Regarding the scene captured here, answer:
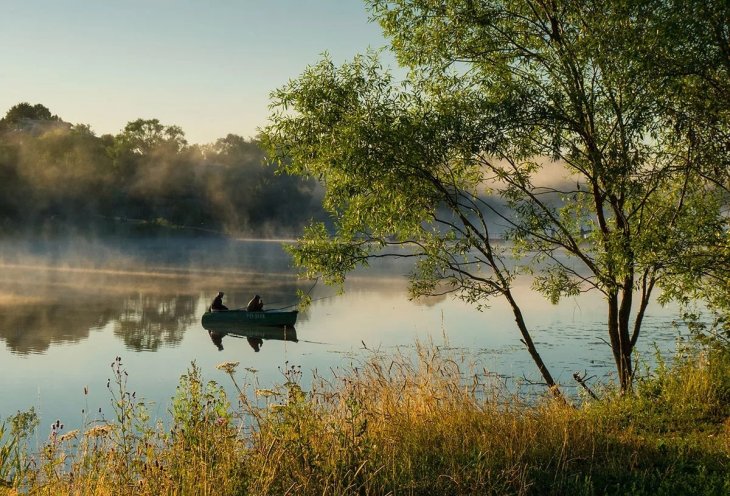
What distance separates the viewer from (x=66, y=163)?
11469cm

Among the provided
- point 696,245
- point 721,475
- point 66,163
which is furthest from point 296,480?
point 66,163

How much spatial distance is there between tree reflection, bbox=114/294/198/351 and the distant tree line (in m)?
69.0

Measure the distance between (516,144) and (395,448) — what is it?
671cm

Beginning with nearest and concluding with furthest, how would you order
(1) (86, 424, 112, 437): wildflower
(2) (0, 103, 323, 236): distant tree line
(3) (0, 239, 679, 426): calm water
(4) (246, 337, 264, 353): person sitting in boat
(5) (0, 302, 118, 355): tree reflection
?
(1) (86, 424, 112, 437): wildflower, (3) (0, 239, 679, 426): calm water, (5) (0, 302, 118, 355): tree reflection, (4) (246, 337, 264, 353): person sitting in boat, (2) (0, 103, 323, 236): distant tree line

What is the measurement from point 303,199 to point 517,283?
3413 inches

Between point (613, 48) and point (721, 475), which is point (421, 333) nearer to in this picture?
point (613, 48)

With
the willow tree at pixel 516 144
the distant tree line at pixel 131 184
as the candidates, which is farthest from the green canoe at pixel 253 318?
the distant tree line at pixel 131 184

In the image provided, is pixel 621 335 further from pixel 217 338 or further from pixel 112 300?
pixel 112 300

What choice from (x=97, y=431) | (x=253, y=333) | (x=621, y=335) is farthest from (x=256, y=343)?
(x=97, y=431)

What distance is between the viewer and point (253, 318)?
3662cm

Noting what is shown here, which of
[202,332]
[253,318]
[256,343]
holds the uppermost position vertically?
[253,318]

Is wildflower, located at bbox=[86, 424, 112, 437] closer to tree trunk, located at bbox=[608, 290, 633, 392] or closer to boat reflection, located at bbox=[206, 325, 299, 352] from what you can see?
tree trunk, located at bbox=[608, 290, 633, 392]

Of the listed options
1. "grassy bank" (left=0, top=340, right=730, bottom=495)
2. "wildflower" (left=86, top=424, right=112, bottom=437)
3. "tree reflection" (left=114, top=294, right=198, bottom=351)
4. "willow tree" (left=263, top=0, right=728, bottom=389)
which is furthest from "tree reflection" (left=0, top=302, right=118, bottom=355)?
"wildflower" (left=86, top=424, right=112, bottom=437)

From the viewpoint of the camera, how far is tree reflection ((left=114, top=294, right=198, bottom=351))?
3675 centimetres
